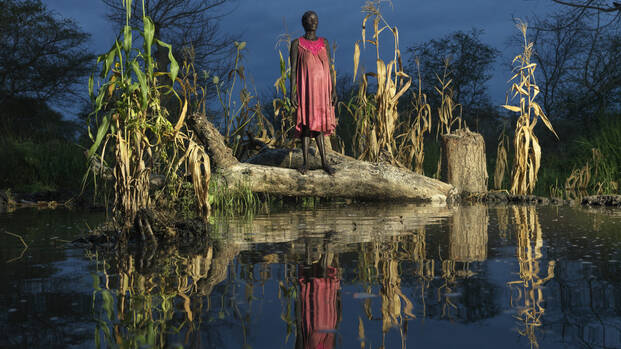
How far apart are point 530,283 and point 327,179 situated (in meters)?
4.99

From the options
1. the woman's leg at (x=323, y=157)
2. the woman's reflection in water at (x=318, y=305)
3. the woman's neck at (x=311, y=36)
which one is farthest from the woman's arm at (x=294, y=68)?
the woman's reflection in water at (x=318, y=305)

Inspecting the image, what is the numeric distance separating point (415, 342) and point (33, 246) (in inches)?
116

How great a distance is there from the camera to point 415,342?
1.56 metres

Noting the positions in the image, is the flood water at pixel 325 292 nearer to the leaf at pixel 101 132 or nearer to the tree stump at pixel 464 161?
the leaf at pixel 101 132

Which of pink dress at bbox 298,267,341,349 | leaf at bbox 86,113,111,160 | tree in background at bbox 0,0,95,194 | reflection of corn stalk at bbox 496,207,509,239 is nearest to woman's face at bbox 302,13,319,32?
reflection of corn stalk at bbox 496,207,509,239

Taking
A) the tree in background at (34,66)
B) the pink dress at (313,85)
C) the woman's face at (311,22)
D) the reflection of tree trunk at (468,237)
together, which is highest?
the tree in background at (34,66)

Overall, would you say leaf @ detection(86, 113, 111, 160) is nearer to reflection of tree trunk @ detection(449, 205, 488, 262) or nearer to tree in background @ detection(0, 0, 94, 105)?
reflection of tree trunk @ detection(449, 205, 488, 262)

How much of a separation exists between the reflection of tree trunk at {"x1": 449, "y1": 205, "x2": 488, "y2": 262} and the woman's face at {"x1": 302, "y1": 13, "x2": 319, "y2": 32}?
3071mm

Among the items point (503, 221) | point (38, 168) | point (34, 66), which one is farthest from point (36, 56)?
point (503, 221)

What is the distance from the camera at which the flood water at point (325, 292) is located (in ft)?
5.30

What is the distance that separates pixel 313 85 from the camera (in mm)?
6980

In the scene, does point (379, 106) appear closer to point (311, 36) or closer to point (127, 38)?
point (311, 36)

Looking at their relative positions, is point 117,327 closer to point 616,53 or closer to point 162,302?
point 162,302

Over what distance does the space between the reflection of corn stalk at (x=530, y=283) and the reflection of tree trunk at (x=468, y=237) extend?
22 centimetres
